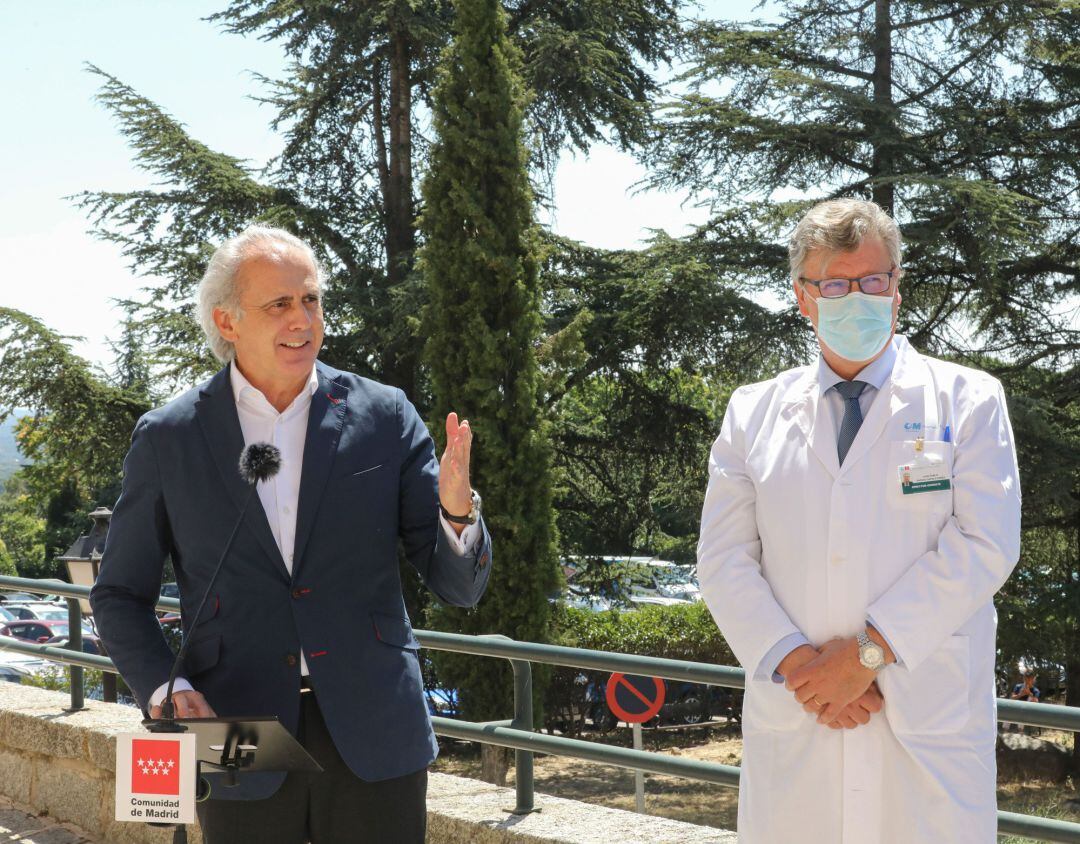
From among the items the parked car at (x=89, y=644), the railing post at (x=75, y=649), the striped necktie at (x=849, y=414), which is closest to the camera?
the striped necktie at (x=849, y=414)

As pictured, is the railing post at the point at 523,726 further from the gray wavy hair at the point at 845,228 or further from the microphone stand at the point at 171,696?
the gray wavy hair at the point at 845,228

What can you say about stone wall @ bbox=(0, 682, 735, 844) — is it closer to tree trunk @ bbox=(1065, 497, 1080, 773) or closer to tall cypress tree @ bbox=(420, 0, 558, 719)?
tall cypress tree @ bbox=(420, 0, 558, 719)

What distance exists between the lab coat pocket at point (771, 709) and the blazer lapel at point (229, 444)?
0.98 m

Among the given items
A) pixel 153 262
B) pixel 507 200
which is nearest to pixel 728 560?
pixel 507 200

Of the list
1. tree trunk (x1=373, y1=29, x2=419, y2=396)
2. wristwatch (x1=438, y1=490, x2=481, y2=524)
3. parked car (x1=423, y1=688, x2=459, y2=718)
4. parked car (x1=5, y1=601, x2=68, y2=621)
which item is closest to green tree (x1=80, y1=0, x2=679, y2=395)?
tree trunk (x1=373, y1=29, x2=419, y2=396)

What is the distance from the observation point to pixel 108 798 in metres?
4.66

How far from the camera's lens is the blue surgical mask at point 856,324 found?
250 cm

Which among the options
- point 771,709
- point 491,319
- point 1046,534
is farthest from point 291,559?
point 1046,534

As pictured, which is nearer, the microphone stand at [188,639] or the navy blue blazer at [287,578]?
the microphone stand at [188,639]

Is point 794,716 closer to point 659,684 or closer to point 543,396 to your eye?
point 659,684

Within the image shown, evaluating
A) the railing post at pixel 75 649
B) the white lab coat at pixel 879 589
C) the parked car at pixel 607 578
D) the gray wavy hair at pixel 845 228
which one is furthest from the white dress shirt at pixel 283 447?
the parked car at pixel 607 578

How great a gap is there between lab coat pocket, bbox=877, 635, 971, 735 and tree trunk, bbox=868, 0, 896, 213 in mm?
11504

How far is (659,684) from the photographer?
5.38 meters

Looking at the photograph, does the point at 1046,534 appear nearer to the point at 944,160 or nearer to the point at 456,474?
the point at 944,160
